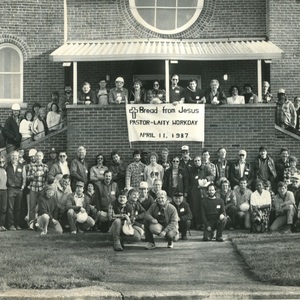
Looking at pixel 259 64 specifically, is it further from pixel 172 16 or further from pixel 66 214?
pixel 66 214

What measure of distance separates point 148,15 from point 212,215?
838 centimetres

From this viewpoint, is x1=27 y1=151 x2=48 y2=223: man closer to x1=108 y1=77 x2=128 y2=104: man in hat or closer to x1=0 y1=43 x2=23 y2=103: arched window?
x1=108 y1=77 x2=128 y2=104: man in hat

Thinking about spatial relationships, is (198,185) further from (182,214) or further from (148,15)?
(148,15)

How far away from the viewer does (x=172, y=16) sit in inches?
830

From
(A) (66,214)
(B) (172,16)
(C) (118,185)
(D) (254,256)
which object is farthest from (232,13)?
(D) (254,256)

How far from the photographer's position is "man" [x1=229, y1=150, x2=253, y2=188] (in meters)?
16.8

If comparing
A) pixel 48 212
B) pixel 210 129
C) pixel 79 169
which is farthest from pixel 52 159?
pixel 210 129

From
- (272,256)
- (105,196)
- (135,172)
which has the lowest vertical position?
(272,256)

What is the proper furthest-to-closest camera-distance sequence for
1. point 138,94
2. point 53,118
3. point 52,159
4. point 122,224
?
Result: point 53,118
point 138,94
point 52,159
point 122,224

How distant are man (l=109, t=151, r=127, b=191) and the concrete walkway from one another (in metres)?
3.07

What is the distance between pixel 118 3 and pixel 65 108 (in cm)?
384

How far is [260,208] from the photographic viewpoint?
1556 centimetres

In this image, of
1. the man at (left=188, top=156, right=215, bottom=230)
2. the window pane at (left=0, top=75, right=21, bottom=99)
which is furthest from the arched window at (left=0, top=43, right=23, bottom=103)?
the man at (left=188, top=156, right=215, bottom=230)

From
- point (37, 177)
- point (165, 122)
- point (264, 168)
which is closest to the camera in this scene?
point (37, 177)
